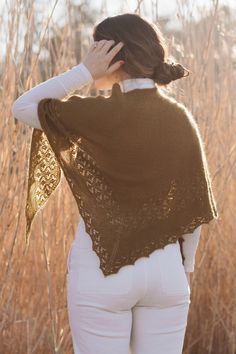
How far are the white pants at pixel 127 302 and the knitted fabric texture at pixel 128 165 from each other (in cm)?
3

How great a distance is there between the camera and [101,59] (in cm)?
207

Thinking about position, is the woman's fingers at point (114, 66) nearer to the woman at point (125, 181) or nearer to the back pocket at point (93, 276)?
the woman at point (125, 181)

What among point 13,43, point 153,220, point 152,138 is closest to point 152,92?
point 152,138

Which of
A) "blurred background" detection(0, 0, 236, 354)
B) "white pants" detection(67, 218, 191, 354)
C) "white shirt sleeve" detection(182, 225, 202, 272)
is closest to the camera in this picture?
"white pants" detection(67, 218, 191, 354)

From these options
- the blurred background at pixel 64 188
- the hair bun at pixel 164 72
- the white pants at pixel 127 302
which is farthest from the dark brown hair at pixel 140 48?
the blurred background at pixel 64 188

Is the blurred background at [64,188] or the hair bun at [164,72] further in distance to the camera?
the blurred background at [64,188]

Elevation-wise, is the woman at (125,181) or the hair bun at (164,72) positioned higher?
the hair bun at (164,72)

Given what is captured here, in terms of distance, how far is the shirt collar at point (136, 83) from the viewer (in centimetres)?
206

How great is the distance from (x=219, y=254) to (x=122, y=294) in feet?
4.88

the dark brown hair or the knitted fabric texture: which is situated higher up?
the dark brown hair

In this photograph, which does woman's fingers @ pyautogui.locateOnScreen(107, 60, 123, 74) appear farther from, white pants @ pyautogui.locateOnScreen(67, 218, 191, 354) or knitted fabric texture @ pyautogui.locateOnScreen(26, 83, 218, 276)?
white pants @ pyautogui.locateOnScreen(67, 218, 191, 354)

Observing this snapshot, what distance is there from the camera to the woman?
6.62 feet

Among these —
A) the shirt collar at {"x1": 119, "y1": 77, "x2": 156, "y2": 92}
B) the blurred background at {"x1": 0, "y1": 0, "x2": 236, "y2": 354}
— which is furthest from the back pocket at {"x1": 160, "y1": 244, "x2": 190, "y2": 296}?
the blurred background at {"x1": 0, "y1": 0, "x2": 236, "y2": 354}

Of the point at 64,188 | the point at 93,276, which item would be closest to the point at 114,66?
the point at 93,276
